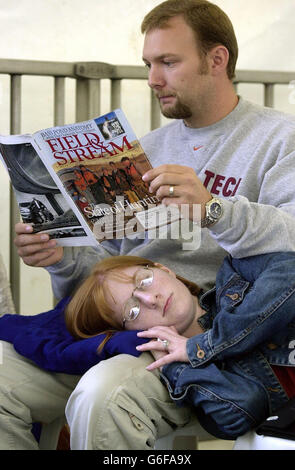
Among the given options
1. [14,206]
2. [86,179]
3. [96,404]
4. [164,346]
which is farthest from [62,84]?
[96,404]

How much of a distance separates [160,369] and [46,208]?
0.46 m

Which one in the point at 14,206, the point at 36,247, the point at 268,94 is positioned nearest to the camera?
the point at 36,247

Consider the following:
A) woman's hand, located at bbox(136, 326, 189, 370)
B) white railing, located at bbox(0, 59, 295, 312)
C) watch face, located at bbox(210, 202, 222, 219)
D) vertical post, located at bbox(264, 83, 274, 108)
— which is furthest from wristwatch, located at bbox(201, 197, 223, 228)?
vertical post, located at bbox(264, 83, 274, 108)

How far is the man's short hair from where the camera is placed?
174cm

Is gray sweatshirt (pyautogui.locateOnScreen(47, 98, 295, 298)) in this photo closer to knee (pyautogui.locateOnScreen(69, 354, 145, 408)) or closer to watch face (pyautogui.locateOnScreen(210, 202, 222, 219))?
watch face (pyautogui.locateOnScreen(210, 202, 222, 219))

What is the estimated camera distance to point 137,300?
1.42m

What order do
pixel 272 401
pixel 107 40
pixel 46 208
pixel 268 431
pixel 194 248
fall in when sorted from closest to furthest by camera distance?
pixel 268 431, pixel 272 401, pixel 46 208, pixel 194 248, pixel 107 40

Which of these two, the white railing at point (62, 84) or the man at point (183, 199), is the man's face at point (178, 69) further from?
the white railing at point (62, 84)

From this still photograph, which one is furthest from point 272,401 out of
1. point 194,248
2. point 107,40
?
point 107,40

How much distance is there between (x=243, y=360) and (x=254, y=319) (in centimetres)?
9

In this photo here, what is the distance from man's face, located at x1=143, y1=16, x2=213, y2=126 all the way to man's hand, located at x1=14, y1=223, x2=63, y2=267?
455 mm

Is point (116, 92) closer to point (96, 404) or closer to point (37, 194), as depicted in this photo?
point (37, 194)

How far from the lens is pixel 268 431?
44.8 inches

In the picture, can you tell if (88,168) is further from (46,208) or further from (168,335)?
(168,335)
